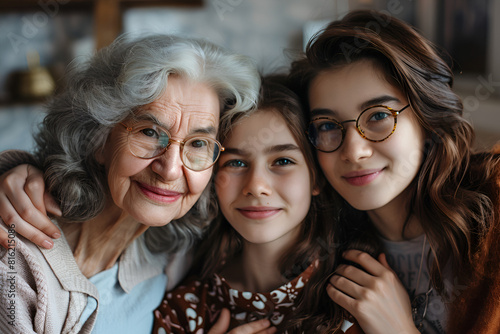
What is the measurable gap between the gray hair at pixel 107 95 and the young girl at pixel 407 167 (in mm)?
272

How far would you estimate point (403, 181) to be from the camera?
1357 mm

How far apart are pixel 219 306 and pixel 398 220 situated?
631 mm

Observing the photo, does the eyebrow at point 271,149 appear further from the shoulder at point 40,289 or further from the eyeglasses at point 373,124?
the shoulder at point 40,289

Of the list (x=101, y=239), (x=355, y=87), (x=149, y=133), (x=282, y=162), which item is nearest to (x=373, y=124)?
(x=355, y=87)

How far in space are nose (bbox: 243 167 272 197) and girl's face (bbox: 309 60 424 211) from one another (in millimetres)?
197

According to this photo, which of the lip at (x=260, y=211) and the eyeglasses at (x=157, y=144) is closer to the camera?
the eyeglasses at (x=157, y=144)

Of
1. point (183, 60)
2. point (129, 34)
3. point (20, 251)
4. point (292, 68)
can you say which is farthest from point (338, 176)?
point (20, 251)

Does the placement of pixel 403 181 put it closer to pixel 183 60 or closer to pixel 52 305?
pixel 183 60

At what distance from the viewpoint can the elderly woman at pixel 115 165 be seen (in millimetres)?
1258

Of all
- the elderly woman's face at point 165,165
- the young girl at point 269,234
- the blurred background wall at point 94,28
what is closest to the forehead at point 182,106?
the elderly woman's face at point 165,165

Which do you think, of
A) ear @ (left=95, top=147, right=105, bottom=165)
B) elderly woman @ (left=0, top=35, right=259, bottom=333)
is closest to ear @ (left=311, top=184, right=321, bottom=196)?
elderly woman @ (left=0, top=35, right=259, bottom=333)

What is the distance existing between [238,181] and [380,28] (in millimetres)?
607

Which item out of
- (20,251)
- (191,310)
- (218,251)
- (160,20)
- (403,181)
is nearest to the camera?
(20,251)

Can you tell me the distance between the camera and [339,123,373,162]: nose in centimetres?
Answer: 129
